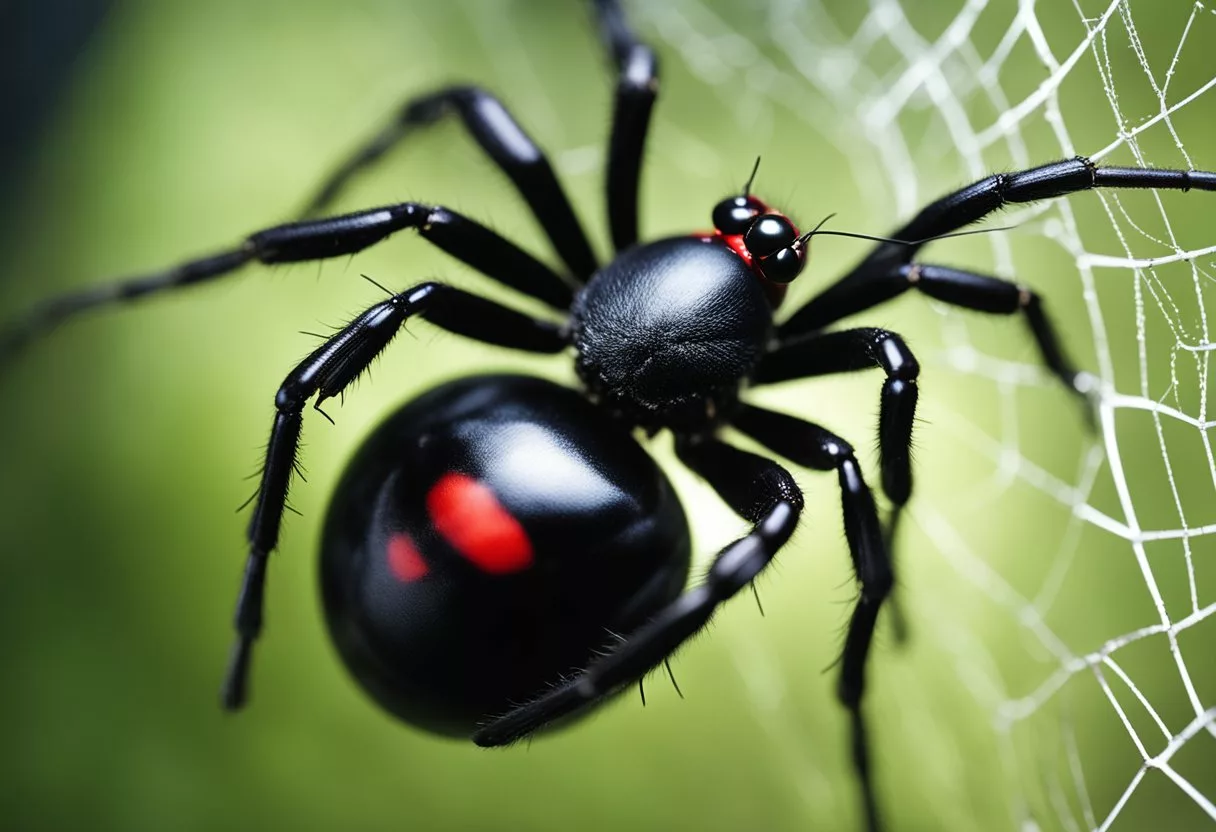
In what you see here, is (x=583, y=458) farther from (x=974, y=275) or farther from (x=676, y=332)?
(x=974, y=275)

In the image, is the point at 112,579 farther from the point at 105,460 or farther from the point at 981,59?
the point at 981,59

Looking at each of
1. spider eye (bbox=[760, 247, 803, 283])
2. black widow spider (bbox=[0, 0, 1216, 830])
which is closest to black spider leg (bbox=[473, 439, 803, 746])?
black widow spider (bbox=[0, 0, 1216, 830])

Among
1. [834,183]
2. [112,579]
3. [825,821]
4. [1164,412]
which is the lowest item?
[825,821]

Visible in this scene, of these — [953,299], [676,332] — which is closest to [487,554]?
[676,332]

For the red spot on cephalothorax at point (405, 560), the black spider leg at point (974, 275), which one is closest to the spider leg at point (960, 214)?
the black spider leg at point (974, 275)

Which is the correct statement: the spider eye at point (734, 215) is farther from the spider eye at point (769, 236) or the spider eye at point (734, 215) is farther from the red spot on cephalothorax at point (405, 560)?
the red spot on cephalothorax at point (405, 560)

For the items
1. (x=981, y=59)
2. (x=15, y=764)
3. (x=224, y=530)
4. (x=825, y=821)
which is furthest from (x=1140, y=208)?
(x=15, y=764)

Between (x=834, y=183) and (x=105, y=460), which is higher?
(x=834, y=183)
